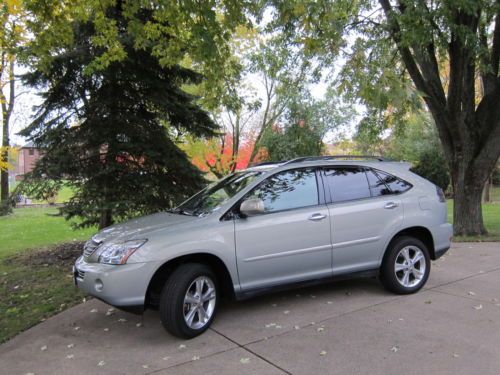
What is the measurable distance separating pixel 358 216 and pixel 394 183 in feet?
2.72

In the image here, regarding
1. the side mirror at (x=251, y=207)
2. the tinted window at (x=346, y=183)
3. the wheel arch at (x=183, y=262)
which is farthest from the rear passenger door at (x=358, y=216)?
the wheel arch at (x=183, y=262)

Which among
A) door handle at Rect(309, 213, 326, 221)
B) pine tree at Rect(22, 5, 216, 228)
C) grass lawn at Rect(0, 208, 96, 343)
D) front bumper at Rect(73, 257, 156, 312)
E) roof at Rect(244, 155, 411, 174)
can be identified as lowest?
grass lawn at Rect(0, 208, 96, 343)

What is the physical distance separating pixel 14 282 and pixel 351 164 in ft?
18.3

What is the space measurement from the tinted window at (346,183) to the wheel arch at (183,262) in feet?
5.35

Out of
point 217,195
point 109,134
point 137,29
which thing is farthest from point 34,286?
point 137,29

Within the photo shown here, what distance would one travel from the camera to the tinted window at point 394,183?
591 centimetres

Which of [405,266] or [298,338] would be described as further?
[405,266]

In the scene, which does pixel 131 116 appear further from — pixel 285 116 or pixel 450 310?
pixel 285 116

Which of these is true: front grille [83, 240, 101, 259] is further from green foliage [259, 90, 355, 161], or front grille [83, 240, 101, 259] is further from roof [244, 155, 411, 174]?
green foliage [259, 90, 355, 161]

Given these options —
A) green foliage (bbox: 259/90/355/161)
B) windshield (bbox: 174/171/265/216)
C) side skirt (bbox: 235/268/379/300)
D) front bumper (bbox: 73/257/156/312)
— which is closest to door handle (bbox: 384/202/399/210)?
side skirt (bbox: 235/268/379/300)

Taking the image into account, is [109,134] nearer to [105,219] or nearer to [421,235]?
[105,219]

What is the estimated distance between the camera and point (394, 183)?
235 inches

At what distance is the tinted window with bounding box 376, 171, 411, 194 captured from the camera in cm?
591

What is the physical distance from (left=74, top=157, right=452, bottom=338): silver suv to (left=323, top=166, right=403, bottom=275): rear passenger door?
0.04 feet
